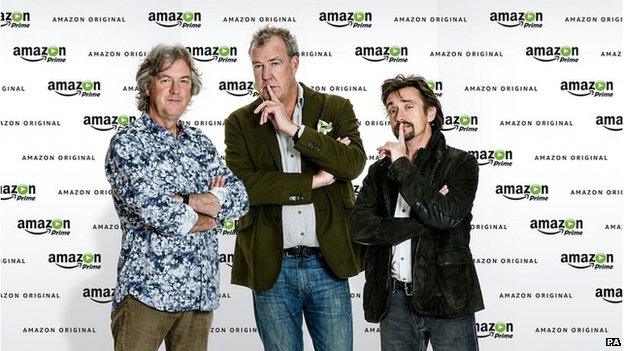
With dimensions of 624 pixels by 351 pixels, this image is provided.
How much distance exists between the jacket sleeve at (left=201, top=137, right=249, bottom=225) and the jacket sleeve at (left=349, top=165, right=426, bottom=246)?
0.44 metres

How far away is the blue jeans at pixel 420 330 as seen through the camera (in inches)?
112

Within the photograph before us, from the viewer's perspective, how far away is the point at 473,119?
Answer: 544 centimetres

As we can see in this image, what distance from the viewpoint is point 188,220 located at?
9.48 ft

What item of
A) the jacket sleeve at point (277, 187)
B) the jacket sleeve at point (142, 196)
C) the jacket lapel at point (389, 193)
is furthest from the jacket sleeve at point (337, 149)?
the jacket sleeve at point (142, 196)

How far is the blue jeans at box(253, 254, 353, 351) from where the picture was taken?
3312 mm

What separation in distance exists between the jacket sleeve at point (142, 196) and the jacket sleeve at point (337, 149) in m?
0.59

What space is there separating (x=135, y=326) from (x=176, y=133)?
29.7 inches

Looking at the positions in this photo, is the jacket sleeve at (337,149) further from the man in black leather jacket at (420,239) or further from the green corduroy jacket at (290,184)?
the man in black leather jacket at (420,239)

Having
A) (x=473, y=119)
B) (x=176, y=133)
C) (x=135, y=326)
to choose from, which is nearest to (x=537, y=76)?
(x=473, y=119)

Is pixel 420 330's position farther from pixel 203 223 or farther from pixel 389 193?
pixel 203 223

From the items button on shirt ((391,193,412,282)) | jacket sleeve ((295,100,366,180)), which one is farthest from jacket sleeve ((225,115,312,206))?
button on shirt ((391,193,412,282))

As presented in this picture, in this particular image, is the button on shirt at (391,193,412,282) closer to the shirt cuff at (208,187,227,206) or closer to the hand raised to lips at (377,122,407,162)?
the hand raised to lips at (377,122,407,162)

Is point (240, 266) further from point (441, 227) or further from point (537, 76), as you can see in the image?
point (537, 76)

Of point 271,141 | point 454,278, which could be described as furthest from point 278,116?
point 454,278
